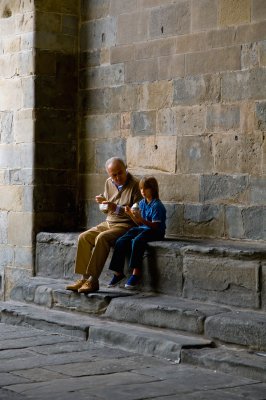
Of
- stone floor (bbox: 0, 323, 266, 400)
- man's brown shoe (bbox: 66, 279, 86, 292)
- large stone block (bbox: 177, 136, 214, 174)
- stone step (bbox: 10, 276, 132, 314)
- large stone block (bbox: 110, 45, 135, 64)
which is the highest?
large stone block (bbox: 110, 45, 135, 64)

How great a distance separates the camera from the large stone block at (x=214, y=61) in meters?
8.00

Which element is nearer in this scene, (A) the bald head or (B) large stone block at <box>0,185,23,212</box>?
(A) the bald head

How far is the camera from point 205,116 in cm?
827

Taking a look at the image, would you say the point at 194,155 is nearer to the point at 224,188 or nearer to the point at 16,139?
the point at 224,188

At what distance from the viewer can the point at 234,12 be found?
315 inches

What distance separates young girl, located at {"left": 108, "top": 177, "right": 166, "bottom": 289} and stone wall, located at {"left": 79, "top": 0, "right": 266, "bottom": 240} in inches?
20.4

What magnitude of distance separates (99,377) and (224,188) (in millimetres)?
2620

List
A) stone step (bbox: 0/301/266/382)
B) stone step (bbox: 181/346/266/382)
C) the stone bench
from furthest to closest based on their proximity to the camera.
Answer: the stone bench, stone step (bbox: 0/301/266/382), stone step (bbox: 181/346/266/382)

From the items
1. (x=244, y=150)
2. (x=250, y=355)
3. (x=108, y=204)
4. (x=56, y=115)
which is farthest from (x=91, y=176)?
(x=250, y=355)

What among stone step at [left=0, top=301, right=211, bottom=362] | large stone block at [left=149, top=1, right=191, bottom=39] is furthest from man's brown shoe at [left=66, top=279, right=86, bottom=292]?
large stone block at [left=149, top=1, right=191, bottom=39]

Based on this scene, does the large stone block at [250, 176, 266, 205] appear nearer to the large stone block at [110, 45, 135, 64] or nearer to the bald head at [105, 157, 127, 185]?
the bald head at [105, 157, 127, 185]

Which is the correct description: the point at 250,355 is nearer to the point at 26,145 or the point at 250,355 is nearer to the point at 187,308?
the point at 187,308

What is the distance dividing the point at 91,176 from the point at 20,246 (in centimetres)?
111

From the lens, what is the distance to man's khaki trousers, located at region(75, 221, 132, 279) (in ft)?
26.5
